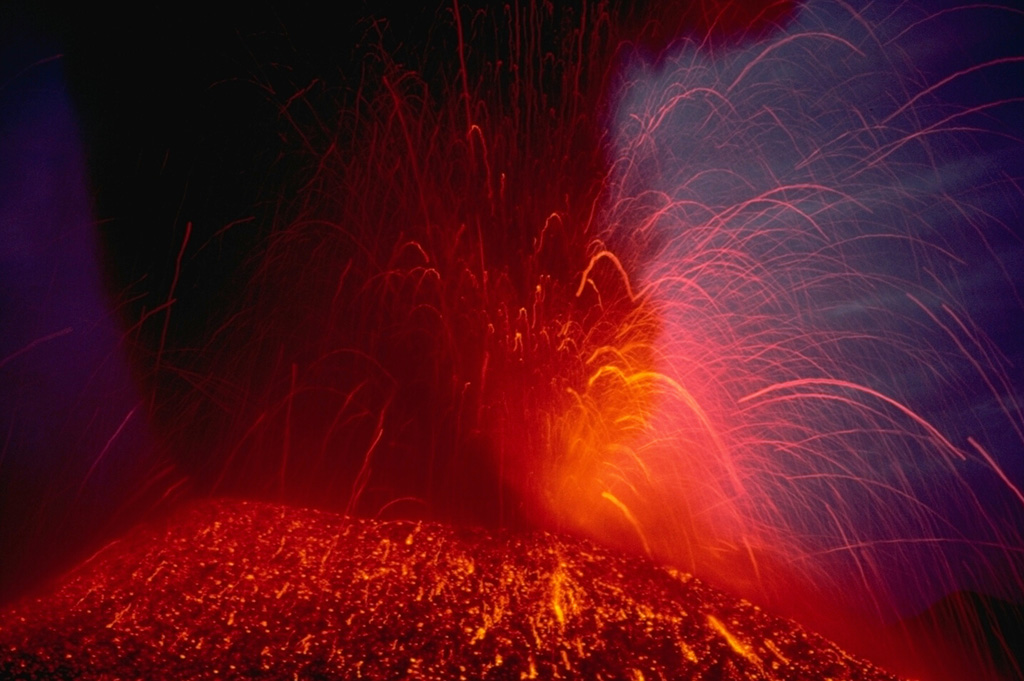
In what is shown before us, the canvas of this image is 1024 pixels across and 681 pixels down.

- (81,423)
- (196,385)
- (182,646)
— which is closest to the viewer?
(182,646)

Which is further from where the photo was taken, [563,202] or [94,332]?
[563,202]

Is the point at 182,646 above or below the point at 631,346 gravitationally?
below

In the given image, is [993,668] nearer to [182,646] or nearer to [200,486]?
[182,646]

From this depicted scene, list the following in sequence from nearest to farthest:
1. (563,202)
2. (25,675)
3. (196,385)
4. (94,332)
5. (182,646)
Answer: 1. (25,675)
2. (182,646)
3. (94,332)
4. (196,385)
5. (563,202)

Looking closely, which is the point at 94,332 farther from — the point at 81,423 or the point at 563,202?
the point at 563,202

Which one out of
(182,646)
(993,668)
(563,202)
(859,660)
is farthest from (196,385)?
(993,668)

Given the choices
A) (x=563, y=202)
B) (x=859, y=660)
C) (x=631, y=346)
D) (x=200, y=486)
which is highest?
(x=563, y=202)
